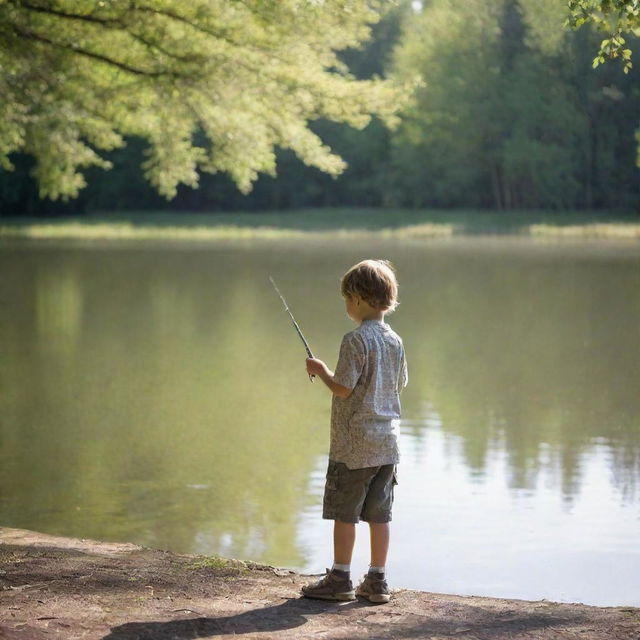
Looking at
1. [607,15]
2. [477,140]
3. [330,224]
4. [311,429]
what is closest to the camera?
[607,15]

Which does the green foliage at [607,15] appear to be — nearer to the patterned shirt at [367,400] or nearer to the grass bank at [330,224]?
the patterned shirt at [367,400]

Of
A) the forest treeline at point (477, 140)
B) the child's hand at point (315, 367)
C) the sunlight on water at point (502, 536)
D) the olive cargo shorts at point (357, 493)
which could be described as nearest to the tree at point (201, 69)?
the sunlight on water at point (502, 536)

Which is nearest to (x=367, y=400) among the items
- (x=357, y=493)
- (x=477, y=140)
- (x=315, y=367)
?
(x=315, y=367)

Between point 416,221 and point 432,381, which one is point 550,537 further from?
point 416,221

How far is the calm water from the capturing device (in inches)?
267

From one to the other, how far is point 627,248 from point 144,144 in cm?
3363

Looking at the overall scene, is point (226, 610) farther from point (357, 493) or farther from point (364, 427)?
A: point (364, 427)

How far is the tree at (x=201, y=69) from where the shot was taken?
13836 mm

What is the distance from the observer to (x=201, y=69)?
13.9 meters

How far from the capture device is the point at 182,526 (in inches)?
283

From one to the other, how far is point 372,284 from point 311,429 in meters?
5.59

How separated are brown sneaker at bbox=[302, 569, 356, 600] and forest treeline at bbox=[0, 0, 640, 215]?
44369mm

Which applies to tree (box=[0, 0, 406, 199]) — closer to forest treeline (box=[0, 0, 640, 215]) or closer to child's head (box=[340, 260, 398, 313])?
child's head (box=[340, 260, 398, 313])

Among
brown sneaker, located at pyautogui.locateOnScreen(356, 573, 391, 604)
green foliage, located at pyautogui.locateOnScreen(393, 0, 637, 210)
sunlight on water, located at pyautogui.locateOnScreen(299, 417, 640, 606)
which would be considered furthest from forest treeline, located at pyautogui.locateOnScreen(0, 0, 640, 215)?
brown sneaker, located at pyautogui.locateOnScreen(356, 573, 391, 604)
